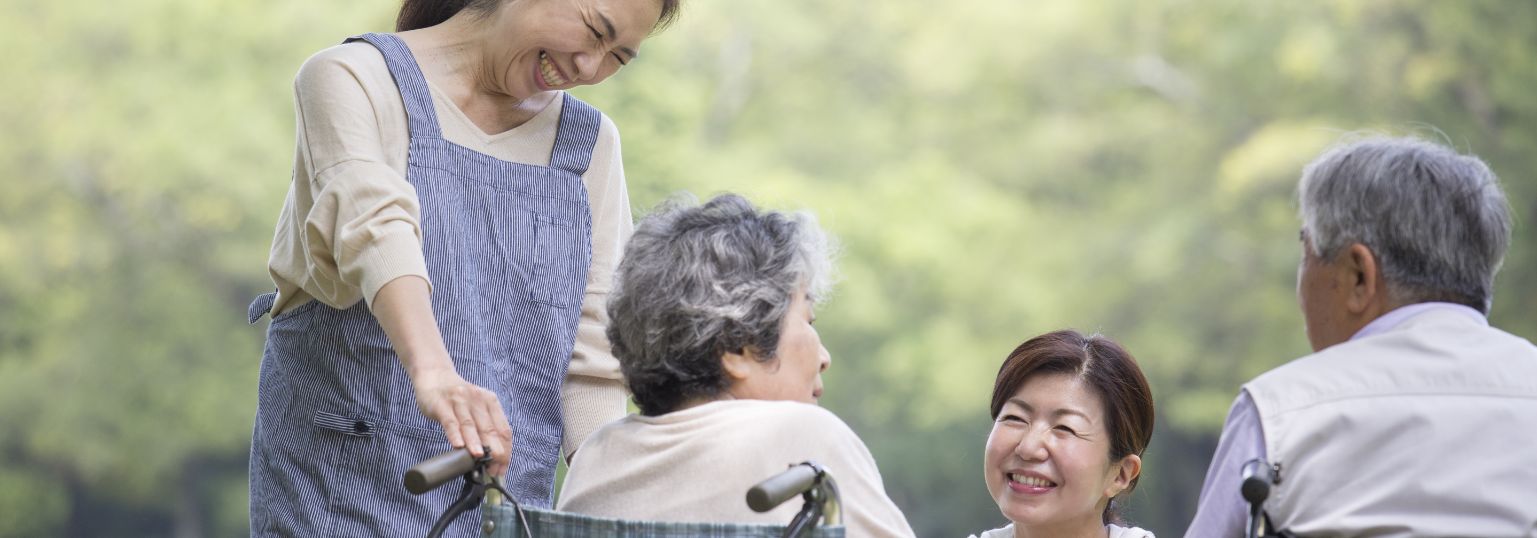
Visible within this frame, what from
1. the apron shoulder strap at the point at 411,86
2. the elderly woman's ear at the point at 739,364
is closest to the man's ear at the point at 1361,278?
the elderly woman's ear at the point at 739,364

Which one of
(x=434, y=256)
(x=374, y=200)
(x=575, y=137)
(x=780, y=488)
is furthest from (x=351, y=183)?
(x=780, y=488)

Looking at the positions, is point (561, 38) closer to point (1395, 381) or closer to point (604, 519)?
point (604, 519)

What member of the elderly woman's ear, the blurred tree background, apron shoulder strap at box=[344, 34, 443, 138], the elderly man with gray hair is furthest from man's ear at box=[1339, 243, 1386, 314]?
the blurred tree background

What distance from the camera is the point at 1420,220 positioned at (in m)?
1.75

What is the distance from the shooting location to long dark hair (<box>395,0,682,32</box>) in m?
2.07

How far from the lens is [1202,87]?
12.9 meters

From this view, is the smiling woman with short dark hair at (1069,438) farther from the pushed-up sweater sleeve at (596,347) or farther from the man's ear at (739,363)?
the man's ear at (739,363)

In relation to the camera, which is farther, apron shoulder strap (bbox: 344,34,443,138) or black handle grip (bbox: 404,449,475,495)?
apron shoulder strap (bbox: 344,34,443,138)

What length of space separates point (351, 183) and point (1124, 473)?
1.31 m

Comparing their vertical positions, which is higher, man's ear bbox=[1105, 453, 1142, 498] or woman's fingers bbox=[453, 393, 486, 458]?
man's ear bbox=[1105, 453, 1142, 498]

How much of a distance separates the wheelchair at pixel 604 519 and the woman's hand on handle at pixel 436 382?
25mm

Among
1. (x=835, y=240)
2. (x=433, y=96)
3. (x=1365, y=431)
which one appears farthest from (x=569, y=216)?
(x=1365, y=431)

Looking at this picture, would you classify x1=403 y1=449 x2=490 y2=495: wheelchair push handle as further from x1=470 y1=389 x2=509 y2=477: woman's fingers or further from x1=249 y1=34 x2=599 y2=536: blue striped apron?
x1=249 y1=34 x2=599 y2=536: blue striped apron

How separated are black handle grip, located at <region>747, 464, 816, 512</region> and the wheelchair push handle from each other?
314 mm
